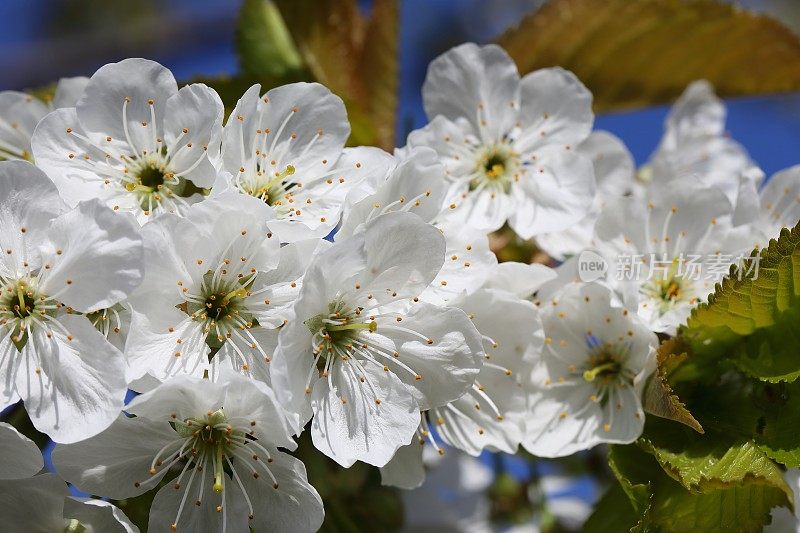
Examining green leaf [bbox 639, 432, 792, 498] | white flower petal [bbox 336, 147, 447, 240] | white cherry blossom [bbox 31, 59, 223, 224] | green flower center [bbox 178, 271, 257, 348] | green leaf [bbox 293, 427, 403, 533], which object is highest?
white cherry blossom [bbox 31, 59, 223, 224]

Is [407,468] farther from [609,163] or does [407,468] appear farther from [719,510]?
[609,163]

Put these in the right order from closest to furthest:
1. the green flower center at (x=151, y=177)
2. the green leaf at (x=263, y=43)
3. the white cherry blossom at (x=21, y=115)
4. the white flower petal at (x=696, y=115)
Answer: the green flower center at (x=151, y=177), the white cherry blossom at (x=21, y=115), the green leaf at (x=263, y=43), the white flower petal at (x=696, y=115)

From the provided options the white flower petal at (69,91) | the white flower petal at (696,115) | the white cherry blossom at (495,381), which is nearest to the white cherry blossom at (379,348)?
the white cherry blossom at (495,381)

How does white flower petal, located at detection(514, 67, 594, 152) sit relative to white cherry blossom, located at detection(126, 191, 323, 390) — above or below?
above

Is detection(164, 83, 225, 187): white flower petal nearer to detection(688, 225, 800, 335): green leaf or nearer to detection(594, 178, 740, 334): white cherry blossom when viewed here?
detection(594, 178, 740, 334): white cherry blossom

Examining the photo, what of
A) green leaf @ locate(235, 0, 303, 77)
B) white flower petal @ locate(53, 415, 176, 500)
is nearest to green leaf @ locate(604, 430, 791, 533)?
white flower petal @ locate(53, 415, 176, 500)

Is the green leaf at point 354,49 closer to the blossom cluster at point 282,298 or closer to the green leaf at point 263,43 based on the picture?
the green leaf at point 263,43

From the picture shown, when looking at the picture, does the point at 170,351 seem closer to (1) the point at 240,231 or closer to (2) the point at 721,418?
(1) the point at 240,231

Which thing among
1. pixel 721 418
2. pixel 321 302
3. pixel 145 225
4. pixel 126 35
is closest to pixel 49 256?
pixel 145 225
